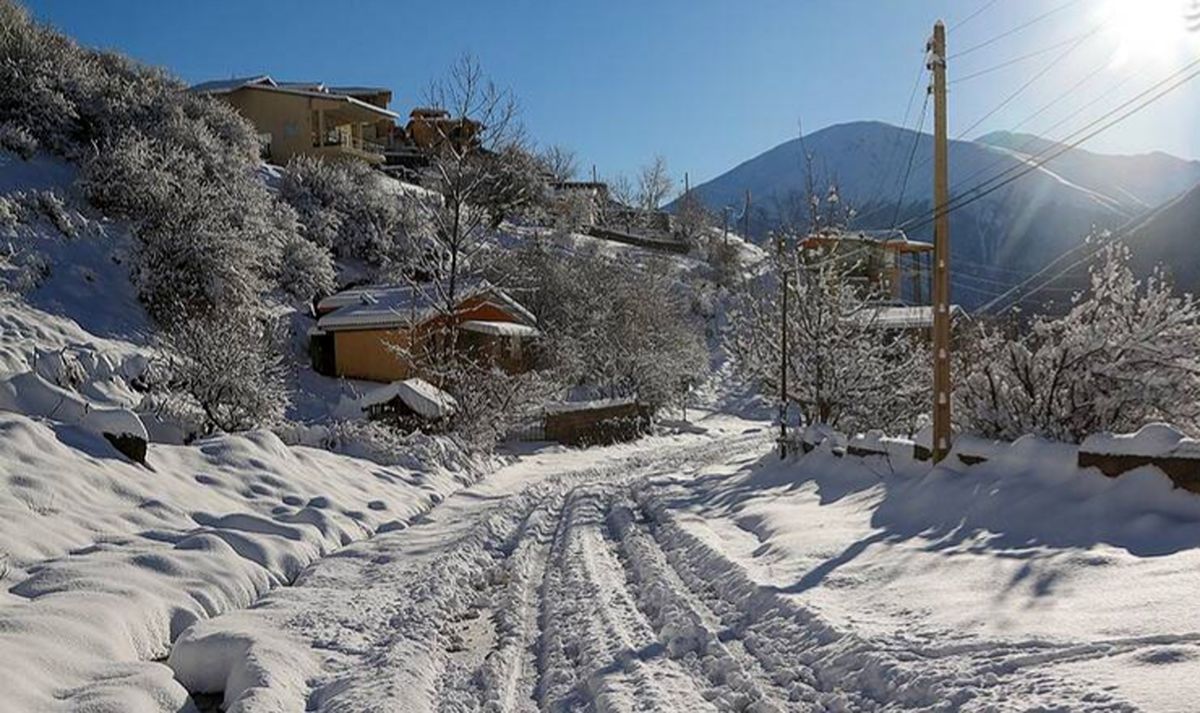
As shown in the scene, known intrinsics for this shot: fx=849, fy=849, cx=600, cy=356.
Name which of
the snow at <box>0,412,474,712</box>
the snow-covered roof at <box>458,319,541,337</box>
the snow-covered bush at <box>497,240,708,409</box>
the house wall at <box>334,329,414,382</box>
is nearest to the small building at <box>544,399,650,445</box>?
the snow-covered bush at <box>497,240,708,409</box>

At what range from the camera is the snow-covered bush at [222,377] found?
16.3 meters

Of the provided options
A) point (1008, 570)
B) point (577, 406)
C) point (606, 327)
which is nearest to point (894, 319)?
point (577, 406)

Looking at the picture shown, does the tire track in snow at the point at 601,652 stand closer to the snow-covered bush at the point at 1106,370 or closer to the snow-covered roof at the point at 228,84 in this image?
the snow-covered bush at the point at 1106,370

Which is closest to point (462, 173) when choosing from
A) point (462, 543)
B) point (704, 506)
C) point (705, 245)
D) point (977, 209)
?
point (704, 506)

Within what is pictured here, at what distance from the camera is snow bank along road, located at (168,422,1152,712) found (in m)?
4.86

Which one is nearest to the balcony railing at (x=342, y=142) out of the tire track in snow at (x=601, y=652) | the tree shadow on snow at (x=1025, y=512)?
the tree shadow on snow at (x=1025, y=512)

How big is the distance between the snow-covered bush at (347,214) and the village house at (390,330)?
7.18 meters

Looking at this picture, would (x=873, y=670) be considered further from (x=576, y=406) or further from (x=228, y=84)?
(x=228, y=84)

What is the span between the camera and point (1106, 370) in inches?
437

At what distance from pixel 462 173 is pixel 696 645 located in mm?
21591

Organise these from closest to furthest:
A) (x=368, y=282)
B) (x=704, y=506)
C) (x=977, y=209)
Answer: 1. (x=704, y=506)
2. (x=368, y=282)
3. (x=977, y=209)

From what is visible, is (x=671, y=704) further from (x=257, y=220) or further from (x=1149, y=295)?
(x=257, y=220)

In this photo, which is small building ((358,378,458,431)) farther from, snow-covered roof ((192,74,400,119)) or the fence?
snow-covered roof ((192,74,400,119))

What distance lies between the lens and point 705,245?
250ft
